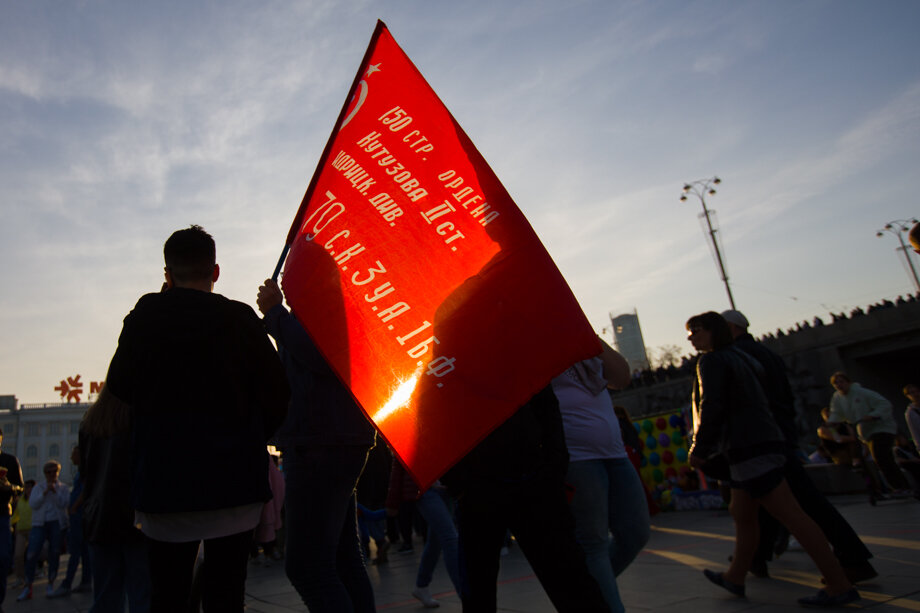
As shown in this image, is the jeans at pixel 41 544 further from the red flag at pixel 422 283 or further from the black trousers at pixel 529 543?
the black trousers at pixel 529 543

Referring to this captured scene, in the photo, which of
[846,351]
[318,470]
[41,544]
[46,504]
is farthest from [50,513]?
[846,351]

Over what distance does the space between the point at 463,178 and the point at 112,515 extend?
7.90 ft

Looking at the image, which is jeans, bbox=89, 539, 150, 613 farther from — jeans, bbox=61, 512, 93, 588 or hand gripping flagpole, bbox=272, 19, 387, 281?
jeans, bbox=61, 512, 93, 588

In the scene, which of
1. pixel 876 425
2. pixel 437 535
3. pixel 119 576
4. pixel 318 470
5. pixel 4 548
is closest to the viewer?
pixel 318 470

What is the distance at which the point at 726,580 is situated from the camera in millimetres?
4055

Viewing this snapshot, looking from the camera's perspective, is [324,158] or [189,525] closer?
[189,525]

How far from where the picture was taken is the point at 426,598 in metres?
4.85

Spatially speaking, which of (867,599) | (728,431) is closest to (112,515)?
(728,431)

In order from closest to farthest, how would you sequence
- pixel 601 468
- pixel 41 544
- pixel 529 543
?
pixel 529 543, pixel 601 468, pixel 41 544

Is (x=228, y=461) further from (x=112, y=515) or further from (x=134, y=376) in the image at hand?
(x=112, y=515)

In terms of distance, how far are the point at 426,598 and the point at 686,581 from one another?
187 centimetres

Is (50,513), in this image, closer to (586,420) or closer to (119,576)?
(119,576)

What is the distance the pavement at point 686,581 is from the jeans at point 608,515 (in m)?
1.05

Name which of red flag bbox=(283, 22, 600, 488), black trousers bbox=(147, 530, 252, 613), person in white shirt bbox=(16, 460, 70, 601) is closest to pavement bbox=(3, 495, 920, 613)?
person in white shirt bbox=(16, 460, 70, 601)
